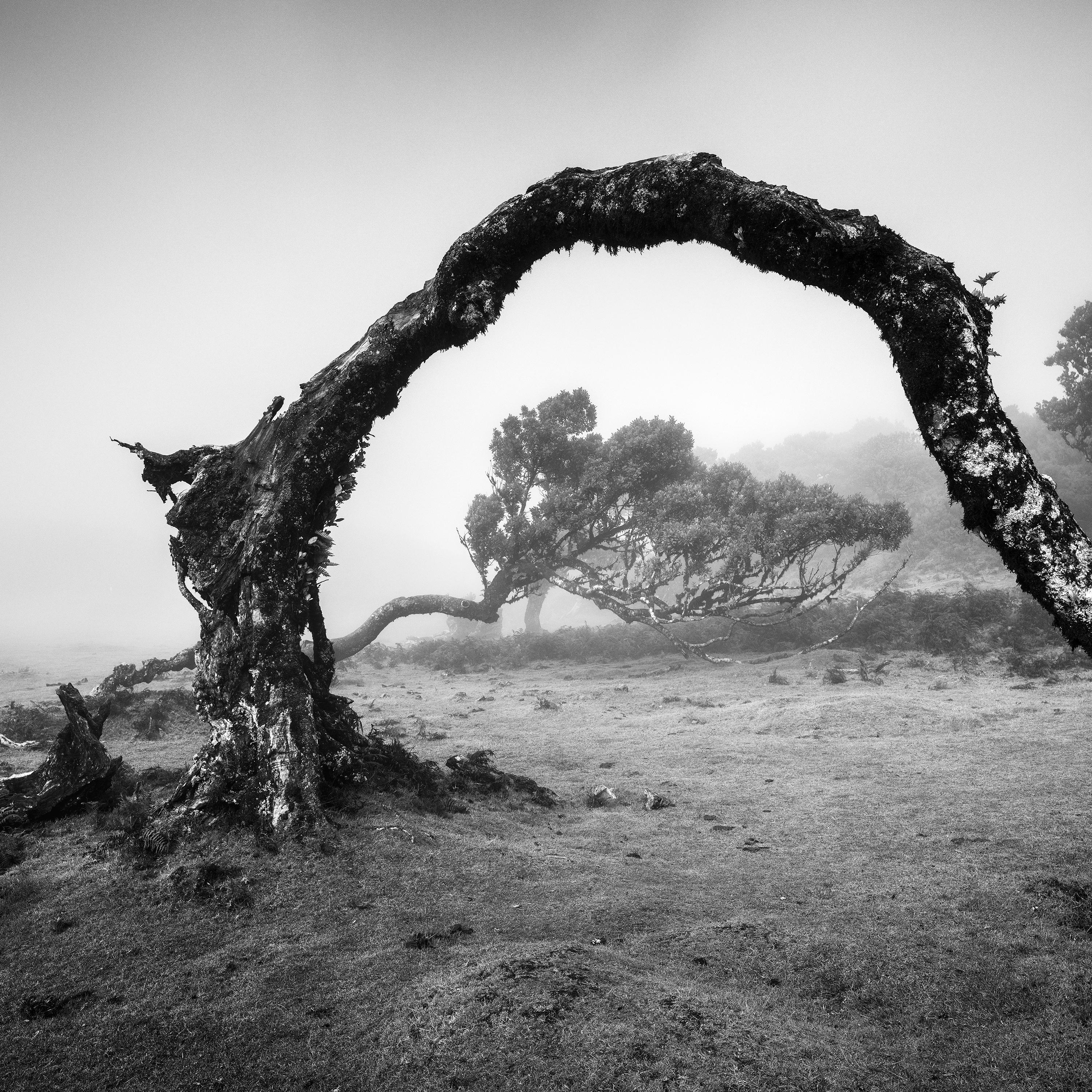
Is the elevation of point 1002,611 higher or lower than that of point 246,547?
lower

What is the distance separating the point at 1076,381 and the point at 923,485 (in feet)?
42.5

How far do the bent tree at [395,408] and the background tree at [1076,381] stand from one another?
32763 mm

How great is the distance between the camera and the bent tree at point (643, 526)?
1966cm

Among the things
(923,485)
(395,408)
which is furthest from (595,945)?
(923,485)

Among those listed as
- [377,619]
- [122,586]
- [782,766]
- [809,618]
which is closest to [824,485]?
[809,618]

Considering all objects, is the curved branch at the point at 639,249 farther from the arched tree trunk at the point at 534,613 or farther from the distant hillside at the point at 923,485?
the arched tree trunk at the point at 534,613

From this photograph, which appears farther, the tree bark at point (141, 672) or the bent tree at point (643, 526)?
the bent tree at point (643, 526)

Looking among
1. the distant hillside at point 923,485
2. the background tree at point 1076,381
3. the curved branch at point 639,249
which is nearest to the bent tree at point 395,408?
the curved branch at point 639,249

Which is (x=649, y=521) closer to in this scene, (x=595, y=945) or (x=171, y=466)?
(x=171, y=466)

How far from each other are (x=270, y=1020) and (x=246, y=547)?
14.9 ft

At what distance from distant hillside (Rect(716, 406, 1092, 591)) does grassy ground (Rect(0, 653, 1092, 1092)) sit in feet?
51.6

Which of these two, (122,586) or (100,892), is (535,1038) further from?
(122,586)

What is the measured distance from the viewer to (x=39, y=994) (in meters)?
3.36

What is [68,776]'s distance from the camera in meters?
6.62
